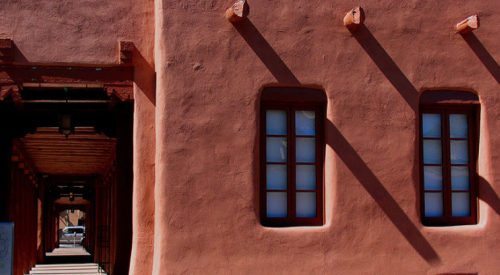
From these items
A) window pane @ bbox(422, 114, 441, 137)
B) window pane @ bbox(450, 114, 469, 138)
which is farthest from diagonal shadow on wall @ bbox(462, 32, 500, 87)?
window pane @ bbox(422, 114, 441, 137)

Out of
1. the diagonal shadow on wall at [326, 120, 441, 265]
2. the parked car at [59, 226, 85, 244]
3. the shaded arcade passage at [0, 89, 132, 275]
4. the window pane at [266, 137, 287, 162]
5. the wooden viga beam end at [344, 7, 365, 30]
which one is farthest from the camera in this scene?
the parked car at [59, 226, 85, 244]

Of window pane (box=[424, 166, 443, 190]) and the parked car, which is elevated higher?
window pane (box=[424, 166, 443, 190])

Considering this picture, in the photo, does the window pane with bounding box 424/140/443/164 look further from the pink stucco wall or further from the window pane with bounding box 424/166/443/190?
the pink stucco wall

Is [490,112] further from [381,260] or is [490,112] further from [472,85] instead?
[381,260]

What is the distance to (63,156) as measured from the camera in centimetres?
1570

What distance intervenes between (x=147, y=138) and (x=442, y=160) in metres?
3.83

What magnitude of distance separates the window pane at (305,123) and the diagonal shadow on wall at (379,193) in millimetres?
264

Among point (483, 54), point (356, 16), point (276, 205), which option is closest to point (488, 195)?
point (483, 54)

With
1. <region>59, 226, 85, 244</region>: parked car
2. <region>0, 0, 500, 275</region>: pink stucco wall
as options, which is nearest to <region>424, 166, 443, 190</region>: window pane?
<region>0, 0, 500, 275</region>: pink stucco wall

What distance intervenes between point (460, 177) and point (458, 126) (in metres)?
0.67

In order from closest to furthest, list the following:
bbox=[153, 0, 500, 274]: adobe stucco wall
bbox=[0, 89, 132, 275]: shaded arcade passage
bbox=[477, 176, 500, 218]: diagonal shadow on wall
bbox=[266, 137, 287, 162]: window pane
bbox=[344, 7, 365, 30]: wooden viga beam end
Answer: bbox=[153, 0, 500, 274]: adobe stucco wall < bbox=[344, 7, 365, 30]: wooden viga beam end < bbox=[266, 137, 287, 162]: window pane < bbox=[477, 176, 500, 218]: diagonal shadow on wall < bbox=[0, 89, 132, 275]: shaded arcade passage

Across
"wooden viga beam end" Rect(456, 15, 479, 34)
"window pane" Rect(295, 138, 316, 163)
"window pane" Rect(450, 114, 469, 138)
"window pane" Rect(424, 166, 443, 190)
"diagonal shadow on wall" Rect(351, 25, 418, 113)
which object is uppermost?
"wooden viga beam end" Rect(456, 15, 479, 34)

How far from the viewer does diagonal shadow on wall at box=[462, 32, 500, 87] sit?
28.3 ft

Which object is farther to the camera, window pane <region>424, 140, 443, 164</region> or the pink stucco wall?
window pane <region>424, 140, 443, 164</region>
